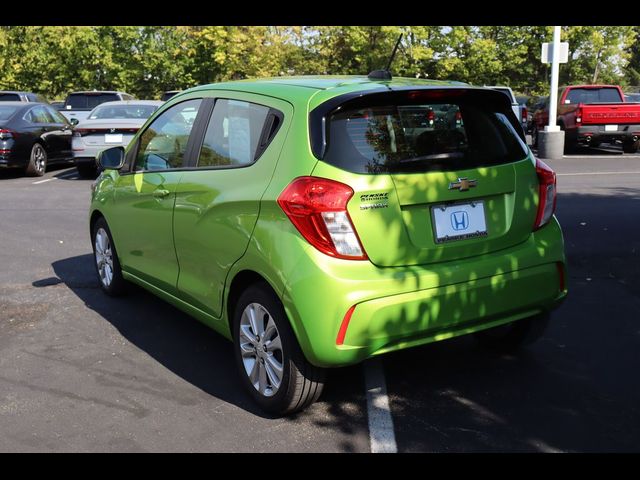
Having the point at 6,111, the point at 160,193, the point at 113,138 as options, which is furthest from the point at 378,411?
the point at 6,111

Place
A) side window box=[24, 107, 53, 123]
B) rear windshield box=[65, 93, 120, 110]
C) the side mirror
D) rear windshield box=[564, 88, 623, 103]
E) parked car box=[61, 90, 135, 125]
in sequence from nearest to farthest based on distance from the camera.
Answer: the side mirror → side window box=[24, 107, 53, 123] → rear windshield box=[564, 88, 623, 103] → parked car box=[61, 90, 135, 125] → rear windshield box=[65, 93, 120, 110]

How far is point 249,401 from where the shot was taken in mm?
4145

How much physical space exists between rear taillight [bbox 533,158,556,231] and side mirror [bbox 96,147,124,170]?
313 cm

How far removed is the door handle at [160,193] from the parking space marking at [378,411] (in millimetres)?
1700

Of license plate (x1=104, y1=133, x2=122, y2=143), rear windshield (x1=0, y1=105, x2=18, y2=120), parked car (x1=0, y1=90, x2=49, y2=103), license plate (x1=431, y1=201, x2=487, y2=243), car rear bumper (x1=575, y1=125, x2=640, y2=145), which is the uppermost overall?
license plate (x1=431, y1=201, x2=487, y2=243)

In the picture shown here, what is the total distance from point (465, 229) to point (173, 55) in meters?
32.9

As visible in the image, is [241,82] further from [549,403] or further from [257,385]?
[549,403]

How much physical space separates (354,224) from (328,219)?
13 cm

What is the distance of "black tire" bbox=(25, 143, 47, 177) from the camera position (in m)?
15.2

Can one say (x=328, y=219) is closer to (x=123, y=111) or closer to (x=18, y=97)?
(x=123, y=111)

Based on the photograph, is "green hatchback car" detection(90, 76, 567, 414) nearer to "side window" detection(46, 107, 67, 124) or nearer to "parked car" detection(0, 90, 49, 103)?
"side window" detection(46, 107, 67, 124)

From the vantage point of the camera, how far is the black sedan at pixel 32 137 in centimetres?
1468

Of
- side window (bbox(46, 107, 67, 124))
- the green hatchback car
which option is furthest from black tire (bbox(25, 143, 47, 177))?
the green hatchback car

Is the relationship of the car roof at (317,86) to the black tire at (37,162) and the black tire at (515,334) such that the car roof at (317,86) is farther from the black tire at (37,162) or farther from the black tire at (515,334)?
the black tire at (37,162)
